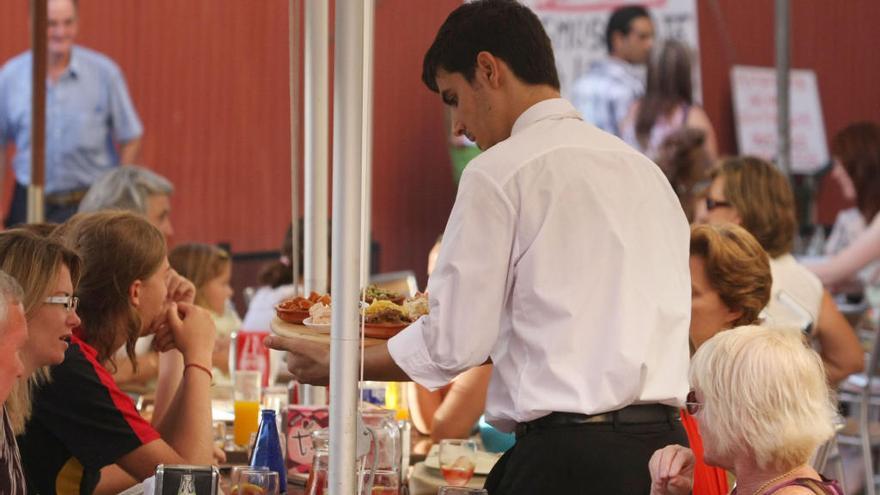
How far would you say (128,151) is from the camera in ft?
25.7

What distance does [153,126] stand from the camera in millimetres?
8031

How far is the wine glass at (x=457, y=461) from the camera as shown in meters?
2.72

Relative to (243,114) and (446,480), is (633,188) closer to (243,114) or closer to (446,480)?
(446,480)

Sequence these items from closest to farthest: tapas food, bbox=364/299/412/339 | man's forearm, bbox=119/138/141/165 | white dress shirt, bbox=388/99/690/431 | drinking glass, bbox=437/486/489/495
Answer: drinking glass, bbox=437/486/489/495 < white dress shirt, bbox=388/99/690/431 < tapas food, bbox=364/299/412/339 < man's forearm, bbox=119/138/141/165

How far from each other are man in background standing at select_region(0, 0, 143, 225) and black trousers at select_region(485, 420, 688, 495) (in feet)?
18.4

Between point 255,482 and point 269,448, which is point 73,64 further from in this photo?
point 255,482

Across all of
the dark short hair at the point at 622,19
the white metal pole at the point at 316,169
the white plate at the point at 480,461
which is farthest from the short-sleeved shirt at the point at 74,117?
the white plate at the point at 480,461

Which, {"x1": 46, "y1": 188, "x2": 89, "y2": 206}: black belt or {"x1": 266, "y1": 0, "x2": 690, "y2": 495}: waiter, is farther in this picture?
{"x1": 46, "y1": 188, "x2": 89, "y2": 206}: black belt

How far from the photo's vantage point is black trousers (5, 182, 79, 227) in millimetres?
7480

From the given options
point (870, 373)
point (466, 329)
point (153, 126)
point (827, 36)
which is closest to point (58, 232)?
point (466, 329)

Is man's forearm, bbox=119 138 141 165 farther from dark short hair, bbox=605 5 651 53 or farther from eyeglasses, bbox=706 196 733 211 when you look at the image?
eyeglasses, bbox=706 196 733 211

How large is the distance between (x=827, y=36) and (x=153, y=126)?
641cm

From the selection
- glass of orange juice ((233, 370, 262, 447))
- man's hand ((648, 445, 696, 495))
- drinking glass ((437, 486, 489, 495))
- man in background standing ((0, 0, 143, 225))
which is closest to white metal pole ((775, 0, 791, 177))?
man in background standing ((0, 0, 143, 225))

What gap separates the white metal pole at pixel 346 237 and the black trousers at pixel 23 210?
5.89m
